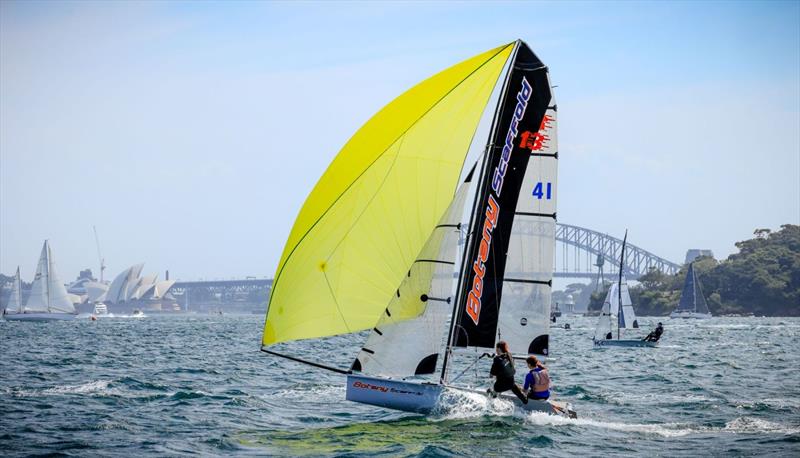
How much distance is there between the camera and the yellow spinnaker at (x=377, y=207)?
37.0ft

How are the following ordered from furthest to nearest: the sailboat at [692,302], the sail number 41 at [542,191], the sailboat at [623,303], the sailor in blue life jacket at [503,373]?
the sailboat at [692,302], the sailboat at [623,303], the sail number 41 at [542,191], the sailor in blue life jacket at [503,373]

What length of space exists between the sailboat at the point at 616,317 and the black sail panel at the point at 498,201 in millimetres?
23020

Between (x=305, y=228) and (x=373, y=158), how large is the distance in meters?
1.15

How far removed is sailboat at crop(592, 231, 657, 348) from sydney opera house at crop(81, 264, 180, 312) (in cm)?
10217

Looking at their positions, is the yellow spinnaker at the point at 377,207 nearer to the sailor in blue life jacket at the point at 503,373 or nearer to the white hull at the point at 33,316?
the sailor in blue life jacket at the point at 503,373

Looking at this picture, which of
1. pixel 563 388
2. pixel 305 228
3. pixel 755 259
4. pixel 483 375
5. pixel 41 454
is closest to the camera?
pixel 41 454

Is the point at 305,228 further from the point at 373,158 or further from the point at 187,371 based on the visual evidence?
the point at 187,371

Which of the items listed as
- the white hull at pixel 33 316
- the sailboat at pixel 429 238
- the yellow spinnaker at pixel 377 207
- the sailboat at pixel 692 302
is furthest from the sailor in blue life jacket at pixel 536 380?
the sailboat at pixel 692 302

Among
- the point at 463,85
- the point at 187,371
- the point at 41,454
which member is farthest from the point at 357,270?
the point at 187,371

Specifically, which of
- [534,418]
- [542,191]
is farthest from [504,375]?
[542,191]

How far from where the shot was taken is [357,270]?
11.4 meters

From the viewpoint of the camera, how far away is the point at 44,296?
227 feet

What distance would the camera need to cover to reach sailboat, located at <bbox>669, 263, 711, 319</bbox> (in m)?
93.6

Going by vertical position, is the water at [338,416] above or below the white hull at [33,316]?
below
